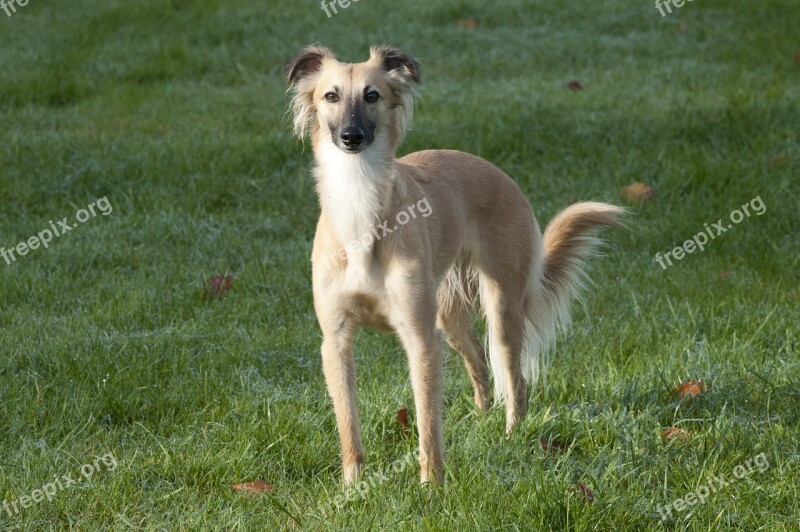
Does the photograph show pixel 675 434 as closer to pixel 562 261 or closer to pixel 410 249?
pixel 562 261

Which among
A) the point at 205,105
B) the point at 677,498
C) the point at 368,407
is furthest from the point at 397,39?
the point at 677,498

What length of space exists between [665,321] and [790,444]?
1431mm

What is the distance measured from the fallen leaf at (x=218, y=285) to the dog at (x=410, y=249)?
5.15 feet

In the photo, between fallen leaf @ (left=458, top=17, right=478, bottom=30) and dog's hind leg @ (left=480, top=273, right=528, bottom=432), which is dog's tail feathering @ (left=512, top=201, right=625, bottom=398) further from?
fallen leaf @ (left=458, top=17, right=478, bottom=30)

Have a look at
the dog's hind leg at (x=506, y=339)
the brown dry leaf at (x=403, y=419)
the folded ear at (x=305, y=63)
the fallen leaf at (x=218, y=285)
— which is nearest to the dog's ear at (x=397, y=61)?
the folded ear at (x=305, y=63)

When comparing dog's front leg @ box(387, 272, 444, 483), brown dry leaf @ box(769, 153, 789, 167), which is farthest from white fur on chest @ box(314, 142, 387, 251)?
brown dry leaf @ box(769, 153, 789, 167)

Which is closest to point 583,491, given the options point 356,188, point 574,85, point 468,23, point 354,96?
point 356,188

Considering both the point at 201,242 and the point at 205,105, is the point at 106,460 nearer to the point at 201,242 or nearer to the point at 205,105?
the point at 201,242

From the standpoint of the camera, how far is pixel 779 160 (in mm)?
7402

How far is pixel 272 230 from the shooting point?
6.84m

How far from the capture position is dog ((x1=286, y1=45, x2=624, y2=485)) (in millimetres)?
3779

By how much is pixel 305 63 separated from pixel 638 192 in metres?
3.59

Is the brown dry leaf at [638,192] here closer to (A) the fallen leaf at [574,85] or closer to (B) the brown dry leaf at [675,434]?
(A) the fallen leaf at [574,85]

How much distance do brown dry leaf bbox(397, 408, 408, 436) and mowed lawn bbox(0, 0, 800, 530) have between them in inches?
1.2
